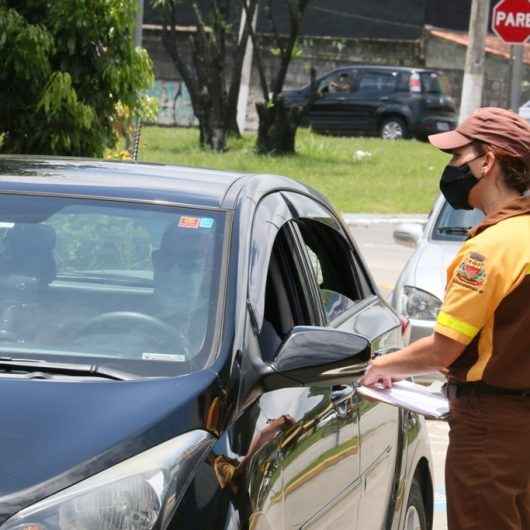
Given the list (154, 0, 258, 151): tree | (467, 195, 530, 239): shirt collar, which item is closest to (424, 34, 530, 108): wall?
(154, 0, 258, 151): tree

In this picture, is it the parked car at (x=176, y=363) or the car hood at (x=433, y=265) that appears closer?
the parked car at (x=176, y=363)

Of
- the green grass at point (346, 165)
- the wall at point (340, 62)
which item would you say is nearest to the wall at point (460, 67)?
the wall at point (340, 62)

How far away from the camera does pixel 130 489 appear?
3.20 meters

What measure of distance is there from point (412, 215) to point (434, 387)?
11708 millimetres

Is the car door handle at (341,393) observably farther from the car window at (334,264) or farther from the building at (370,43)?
the building at (370,43)

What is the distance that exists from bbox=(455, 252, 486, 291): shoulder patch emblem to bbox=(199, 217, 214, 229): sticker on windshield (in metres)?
0.75

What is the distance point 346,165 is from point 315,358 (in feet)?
72.6

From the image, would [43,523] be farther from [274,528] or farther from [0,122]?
[0,122]

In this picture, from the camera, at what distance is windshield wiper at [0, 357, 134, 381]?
369cm

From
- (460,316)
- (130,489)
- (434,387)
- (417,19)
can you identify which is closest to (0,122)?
(434,387)

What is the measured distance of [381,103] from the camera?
34250mm

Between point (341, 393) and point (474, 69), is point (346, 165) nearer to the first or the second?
point (474, 69)

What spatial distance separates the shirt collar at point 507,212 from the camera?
14.3 feet

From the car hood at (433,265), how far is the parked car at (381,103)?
77.5ft
